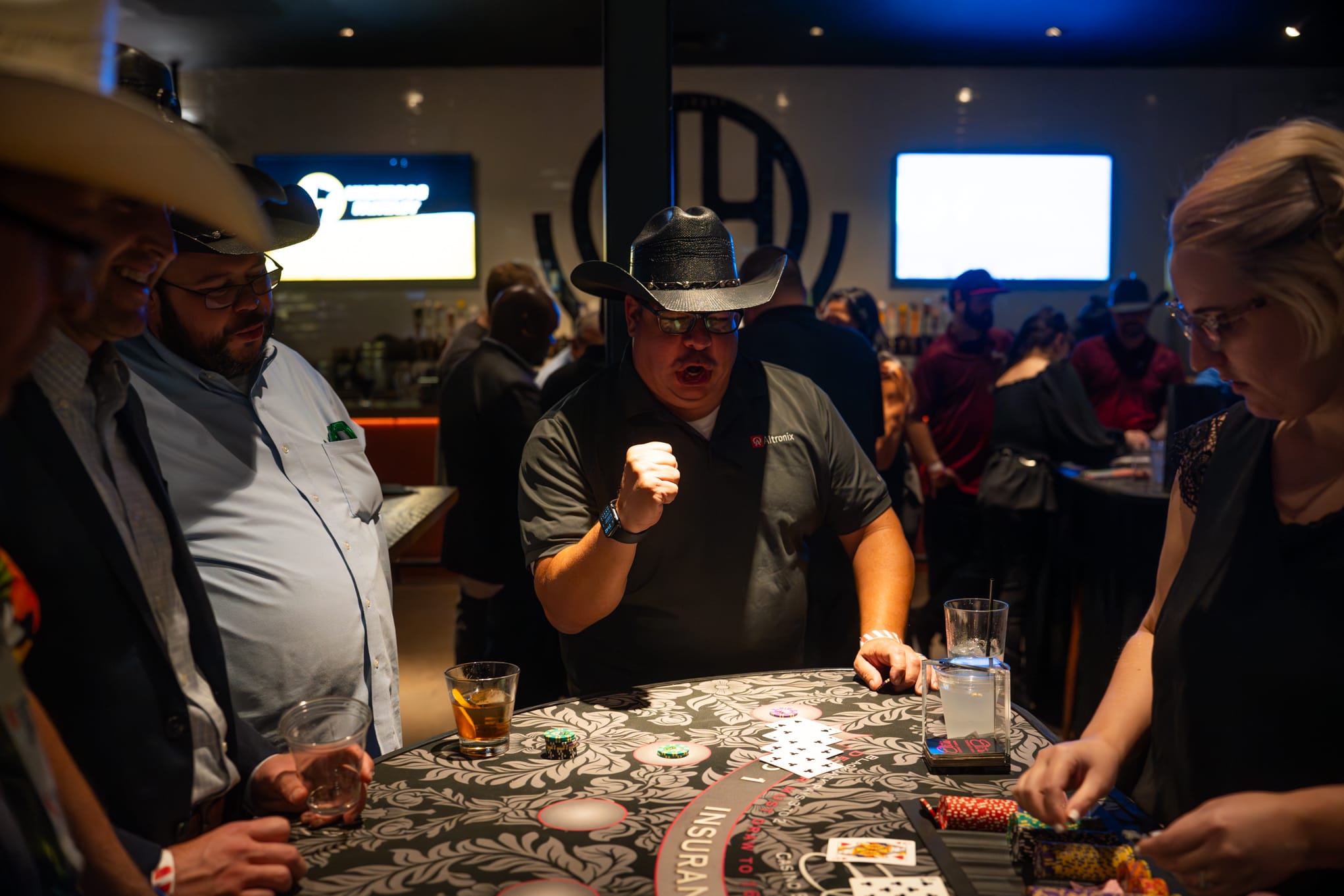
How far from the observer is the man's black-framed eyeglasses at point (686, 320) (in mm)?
2158

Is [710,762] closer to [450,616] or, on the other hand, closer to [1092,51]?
[450,616]

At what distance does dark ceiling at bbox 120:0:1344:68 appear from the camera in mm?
6316

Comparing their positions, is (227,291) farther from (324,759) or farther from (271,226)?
(324,759)

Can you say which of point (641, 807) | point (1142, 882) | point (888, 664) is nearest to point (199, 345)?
point (641, 807)

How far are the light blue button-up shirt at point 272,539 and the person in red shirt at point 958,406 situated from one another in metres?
3.60

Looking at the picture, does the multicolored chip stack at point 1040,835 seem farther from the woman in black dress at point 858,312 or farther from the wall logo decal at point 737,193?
the wall logo decal at point 737,193

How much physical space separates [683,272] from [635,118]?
0.83 metres

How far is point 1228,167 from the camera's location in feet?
4.31

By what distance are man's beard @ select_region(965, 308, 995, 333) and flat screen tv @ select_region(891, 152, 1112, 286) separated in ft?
8.19

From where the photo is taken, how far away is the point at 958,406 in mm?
5527

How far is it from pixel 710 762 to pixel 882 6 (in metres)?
5.90

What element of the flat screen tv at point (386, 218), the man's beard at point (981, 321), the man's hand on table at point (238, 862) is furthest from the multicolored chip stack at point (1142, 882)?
the flat screen tv at point (386, 218)

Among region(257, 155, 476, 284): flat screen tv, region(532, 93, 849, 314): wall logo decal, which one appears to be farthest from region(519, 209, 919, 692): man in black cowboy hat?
region(257, 155, 476, 284): flat screen tv

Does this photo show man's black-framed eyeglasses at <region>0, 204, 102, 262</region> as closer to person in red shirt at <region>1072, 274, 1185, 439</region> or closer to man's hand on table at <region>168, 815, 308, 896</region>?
man's hand on table at <region>168, 815, 308, 896</region>
